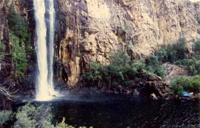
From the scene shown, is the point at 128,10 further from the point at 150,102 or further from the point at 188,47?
the point at 150,102

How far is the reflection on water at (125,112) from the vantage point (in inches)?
819

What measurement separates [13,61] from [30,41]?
4538 mm

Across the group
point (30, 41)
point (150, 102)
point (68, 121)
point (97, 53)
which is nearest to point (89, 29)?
point (97, 53)

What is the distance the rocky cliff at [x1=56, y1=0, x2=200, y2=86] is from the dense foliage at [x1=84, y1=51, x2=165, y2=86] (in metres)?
1.46

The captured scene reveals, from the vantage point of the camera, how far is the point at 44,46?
3478 centimetres

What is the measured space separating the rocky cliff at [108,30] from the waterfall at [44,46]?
1071 mm

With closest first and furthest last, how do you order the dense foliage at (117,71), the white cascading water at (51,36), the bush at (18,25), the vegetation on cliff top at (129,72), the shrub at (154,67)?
the vegetation on cliff top at (129,72) < the bush at (18,25) < the dense foliage at (117,71) < the white cascading water at (51,36) < the shrub at (154,67)

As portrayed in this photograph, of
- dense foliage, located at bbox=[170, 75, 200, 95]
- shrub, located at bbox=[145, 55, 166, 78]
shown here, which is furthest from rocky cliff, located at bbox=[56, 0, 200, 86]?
dense foliage, located at bbox=[170, 75, 200, 95]

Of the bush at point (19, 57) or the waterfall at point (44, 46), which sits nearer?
the bush at point (19, 57)

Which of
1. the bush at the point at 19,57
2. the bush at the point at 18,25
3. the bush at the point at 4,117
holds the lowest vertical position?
the bush at the point at 4,117

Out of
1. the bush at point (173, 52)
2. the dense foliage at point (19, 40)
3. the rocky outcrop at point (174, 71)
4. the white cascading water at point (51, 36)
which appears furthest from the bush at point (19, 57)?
the bush at point (173, 52)

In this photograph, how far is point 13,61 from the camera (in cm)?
3141

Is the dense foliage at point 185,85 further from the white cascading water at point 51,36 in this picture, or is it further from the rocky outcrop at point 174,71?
the white cascading water at point 51,36

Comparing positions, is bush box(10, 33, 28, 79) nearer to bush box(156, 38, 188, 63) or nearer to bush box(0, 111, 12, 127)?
bush box(0, 111, 12, 127)
